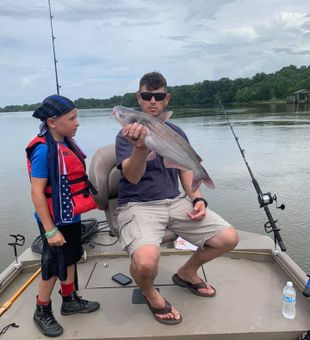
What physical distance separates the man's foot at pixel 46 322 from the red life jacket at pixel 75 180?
708mm

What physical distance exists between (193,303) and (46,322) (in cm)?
112

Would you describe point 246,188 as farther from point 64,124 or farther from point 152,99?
point 64,124

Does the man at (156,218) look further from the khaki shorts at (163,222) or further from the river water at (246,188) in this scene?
the river water at (246,188)

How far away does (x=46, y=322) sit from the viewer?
268cm

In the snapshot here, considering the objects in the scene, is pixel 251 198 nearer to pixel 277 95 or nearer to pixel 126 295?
pixel 126 295

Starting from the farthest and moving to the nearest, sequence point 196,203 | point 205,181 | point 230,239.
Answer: point 196,203 → point 230,239 → point 205,181

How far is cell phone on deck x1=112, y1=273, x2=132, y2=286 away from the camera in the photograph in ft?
11.0

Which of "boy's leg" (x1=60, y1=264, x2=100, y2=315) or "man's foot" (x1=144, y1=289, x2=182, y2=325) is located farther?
"boy's leg" (x1=60, y1=264, x2=100, y2=315)

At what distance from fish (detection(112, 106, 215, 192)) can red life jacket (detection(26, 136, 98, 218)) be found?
1.58 ft

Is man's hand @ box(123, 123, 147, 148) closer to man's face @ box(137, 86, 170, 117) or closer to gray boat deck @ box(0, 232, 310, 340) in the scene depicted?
man's face @ box(137, 86, 170, 117)

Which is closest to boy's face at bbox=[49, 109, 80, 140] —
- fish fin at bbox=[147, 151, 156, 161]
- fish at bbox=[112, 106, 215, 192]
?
fish at bbox=[112, 106, 215, 192]

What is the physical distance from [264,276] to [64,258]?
1.79m

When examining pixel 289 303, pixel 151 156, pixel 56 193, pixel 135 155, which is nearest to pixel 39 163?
pixel 56 193

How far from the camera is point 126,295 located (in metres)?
3.18
